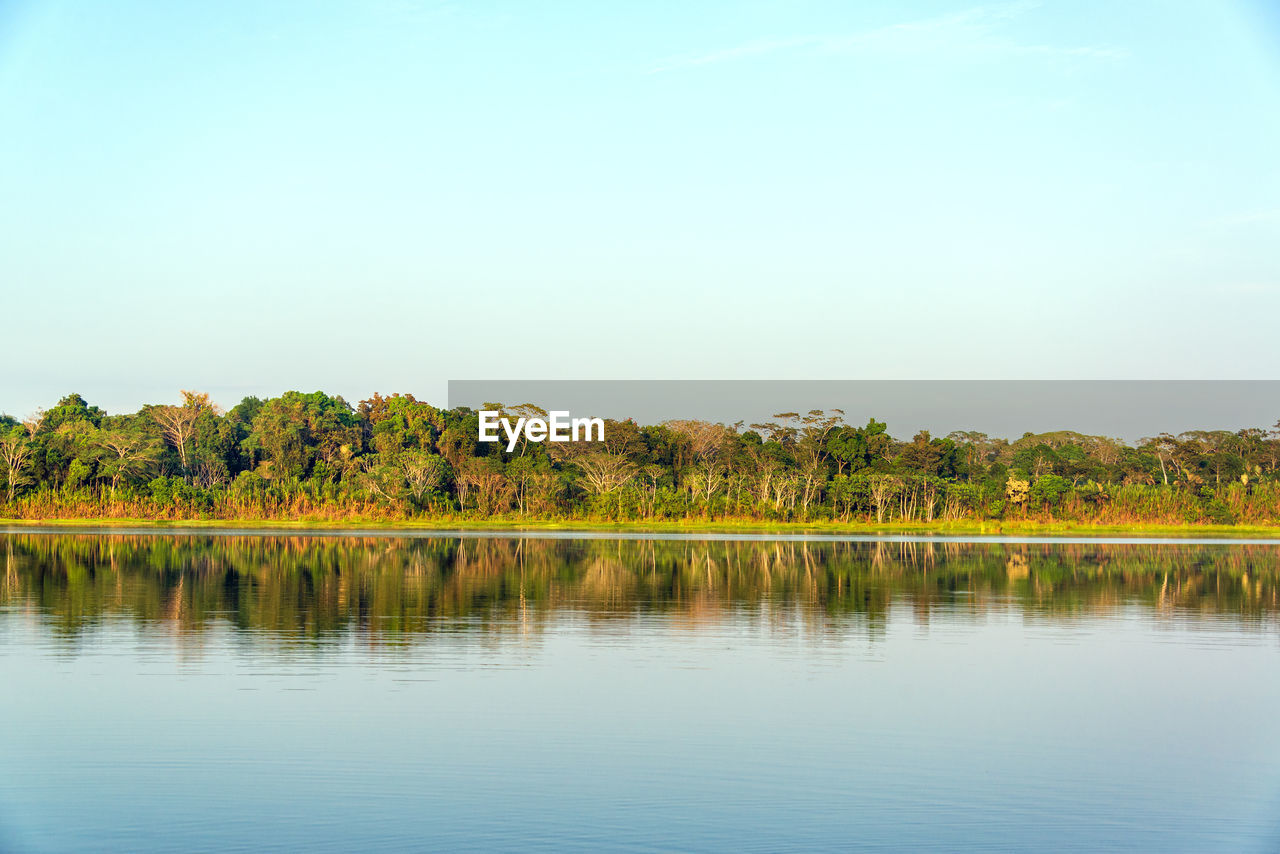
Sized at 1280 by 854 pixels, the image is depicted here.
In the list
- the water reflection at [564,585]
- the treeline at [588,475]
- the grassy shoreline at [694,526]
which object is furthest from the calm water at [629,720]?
the treeline at [588,475]

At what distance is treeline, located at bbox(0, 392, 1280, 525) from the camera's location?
5769 centimetres

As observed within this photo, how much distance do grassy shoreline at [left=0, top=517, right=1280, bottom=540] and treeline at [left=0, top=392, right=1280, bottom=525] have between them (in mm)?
1428

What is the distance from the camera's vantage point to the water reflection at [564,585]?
59.4 feet

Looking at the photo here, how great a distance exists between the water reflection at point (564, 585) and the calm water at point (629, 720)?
180 millimetres

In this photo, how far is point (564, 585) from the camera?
2372cm

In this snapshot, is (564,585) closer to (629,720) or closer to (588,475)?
(629,720)

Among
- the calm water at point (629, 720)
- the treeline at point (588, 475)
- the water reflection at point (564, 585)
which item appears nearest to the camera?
the calm water at point (629, 720)

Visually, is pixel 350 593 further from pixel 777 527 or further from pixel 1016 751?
pixel 777 527

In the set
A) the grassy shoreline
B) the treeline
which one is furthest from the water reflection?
the treeline

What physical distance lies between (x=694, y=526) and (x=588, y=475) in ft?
33.3

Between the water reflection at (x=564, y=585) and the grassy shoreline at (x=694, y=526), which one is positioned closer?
the water reflection at (x=564, y=585)

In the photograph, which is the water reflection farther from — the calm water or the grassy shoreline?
the grassy shoreline

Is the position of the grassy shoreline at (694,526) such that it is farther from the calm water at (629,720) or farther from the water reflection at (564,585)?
the calm water at (629,720)

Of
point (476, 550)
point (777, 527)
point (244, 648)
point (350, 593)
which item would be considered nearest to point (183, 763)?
point (244, 648)
